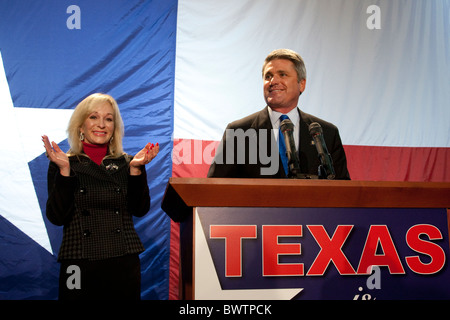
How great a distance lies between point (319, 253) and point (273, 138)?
2.93 feet

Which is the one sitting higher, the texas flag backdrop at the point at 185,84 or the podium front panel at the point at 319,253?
the texas flag backdrop at the point at 185,84

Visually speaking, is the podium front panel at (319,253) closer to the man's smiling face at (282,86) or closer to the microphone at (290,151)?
the microphone at (290,151)

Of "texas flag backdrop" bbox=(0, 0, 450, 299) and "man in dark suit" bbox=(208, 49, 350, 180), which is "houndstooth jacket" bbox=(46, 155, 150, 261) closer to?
"man in dark suit" bbox=(208, 49, 350, 180)

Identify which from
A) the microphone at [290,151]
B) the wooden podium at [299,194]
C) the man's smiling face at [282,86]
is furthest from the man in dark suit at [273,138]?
the wooden podium at [299,194]

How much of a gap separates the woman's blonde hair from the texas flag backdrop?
902 millimetres

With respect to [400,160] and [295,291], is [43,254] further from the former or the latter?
[400,160]

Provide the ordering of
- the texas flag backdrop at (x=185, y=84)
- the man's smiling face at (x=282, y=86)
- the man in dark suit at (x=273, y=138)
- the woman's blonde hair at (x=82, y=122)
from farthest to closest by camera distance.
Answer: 1. the texas flag backdrop at (x=185, y=84)
2. the man's smiling face at (x=282, y=86)
3. the man in dark suit at (x=273, y=138)
4. the woman's blonde hair at (x=82, y=122)

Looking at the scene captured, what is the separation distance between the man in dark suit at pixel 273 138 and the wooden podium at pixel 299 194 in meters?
0.65

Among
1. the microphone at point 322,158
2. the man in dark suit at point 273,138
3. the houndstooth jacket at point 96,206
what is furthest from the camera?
the man in dark suit at point 273,138

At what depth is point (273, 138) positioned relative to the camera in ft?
6.85

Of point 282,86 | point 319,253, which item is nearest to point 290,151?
point 319,253

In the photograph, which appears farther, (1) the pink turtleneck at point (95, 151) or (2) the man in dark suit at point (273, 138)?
(2) the man in dark suit at point (273, 138)

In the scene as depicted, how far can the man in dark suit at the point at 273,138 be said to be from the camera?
2045 mm
